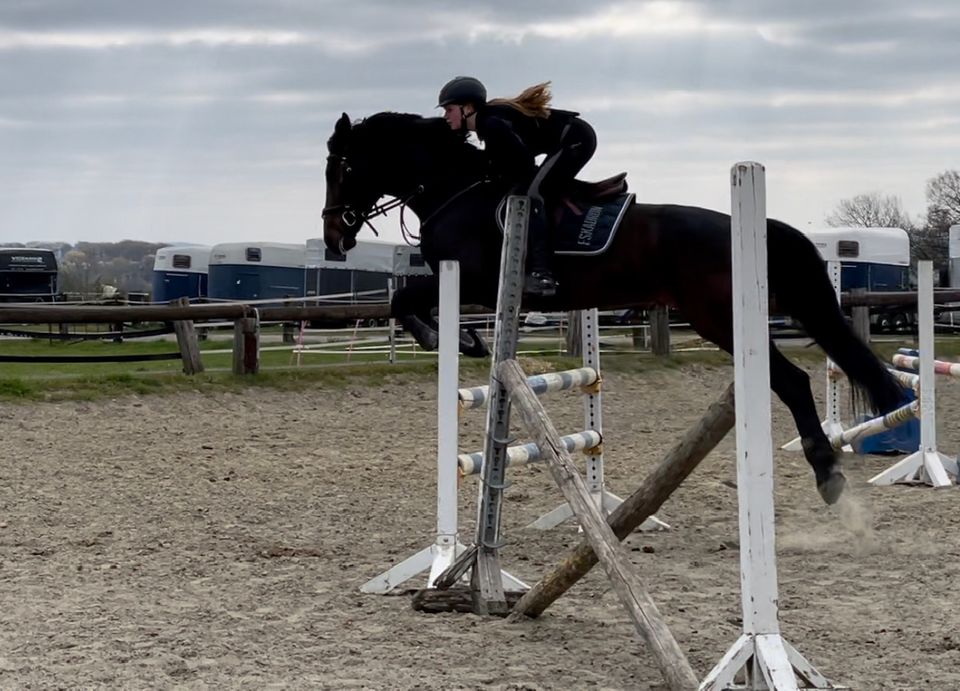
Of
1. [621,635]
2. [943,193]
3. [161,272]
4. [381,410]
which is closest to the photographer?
[621,635]

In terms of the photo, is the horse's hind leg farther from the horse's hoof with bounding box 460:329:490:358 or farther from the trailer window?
the trailer window

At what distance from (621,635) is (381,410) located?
7.54 metres

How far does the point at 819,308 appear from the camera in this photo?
233 inches

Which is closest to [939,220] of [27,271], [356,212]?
[27,271]

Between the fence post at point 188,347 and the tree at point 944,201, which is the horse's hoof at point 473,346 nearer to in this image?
the fence post at point 188,347

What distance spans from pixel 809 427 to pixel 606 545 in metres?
1.89

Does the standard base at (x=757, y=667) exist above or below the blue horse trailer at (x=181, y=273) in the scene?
below

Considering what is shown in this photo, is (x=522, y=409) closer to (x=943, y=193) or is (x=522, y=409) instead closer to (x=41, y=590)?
(x=41, y=590)

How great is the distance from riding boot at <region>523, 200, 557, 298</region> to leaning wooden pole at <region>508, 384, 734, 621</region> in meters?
1.67

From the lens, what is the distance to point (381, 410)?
39.0ft

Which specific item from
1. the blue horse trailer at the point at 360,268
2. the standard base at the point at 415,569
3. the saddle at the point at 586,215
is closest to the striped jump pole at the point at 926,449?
the saddle at the point at 586,215

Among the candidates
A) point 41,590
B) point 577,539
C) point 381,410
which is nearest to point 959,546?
point 577,539

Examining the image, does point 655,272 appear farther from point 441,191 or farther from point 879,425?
point 879,425

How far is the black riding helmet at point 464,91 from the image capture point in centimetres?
600
